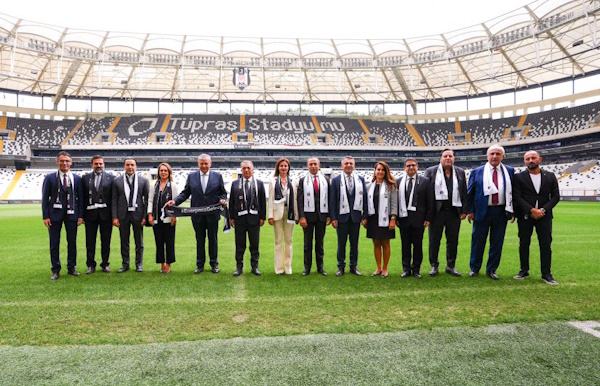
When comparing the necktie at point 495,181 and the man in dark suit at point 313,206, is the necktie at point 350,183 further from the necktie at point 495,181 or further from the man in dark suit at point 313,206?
the necktie at point 495,181

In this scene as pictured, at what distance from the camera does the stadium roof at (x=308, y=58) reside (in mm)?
28641

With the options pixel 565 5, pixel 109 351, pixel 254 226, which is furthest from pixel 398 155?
pixel 109 351

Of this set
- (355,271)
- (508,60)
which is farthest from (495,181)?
(508,60)

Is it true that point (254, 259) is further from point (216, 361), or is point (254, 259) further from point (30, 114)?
point (30, 114)

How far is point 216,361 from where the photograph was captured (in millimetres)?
2693

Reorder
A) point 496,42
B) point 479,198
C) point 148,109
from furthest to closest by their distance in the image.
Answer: point 148,109 < point 496,42 < point 479,198

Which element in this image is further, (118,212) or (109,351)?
(118,212)

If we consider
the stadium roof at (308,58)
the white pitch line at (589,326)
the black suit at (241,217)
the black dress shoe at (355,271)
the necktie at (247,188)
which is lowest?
the black dress shoe at (355,271)

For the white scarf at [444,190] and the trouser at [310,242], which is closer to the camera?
the white scarf at [444,190]

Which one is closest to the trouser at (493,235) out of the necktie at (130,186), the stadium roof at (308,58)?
the necktie at (130,186)

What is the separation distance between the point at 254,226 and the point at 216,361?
10.2ft

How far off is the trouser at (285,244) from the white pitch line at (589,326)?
371cm

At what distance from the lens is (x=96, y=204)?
18.9 feet

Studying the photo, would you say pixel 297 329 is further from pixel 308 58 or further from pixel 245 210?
pixel 308 58
